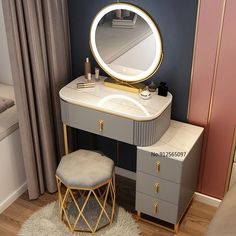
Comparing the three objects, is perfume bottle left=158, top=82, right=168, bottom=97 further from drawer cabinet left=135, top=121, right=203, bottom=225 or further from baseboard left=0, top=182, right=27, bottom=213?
baseboard left=0, top=182, right=27, bottom=213

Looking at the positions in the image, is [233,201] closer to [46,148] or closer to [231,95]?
[231,95]

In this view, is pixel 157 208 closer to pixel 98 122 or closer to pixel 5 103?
pixel 98 122

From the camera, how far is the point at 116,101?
8.16 feet

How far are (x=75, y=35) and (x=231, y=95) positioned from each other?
1094 millimetres

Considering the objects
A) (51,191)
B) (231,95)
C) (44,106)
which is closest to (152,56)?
(231,95)

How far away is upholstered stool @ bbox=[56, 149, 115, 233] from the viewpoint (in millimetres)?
2408

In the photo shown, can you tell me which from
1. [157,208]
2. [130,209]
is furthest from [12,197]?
[157,208]

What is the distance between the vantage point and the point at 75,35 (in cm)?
277

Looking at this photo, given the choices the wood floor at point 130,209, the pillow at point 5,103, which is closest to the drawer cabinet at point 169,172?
the wood floor at point 130,209

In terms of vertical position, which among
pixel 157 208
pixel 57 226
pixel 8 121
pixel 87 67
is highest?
pixel 87 67

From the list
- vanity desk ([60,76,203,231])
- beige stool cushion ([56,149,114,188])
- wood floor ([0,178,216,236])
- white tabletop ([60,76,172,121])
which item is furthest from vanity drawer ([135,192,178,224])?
white tabletop ([60,76,172,121])

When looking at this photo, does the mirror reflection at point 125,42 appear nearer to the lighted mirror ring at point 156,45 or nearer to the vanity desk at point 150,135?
the lighted mirror ring at point 156,45

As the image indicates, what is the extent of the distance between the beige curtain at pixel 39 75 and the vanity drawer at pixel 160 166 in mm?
695

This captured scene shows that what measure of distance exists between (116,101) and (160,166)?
468 mm
